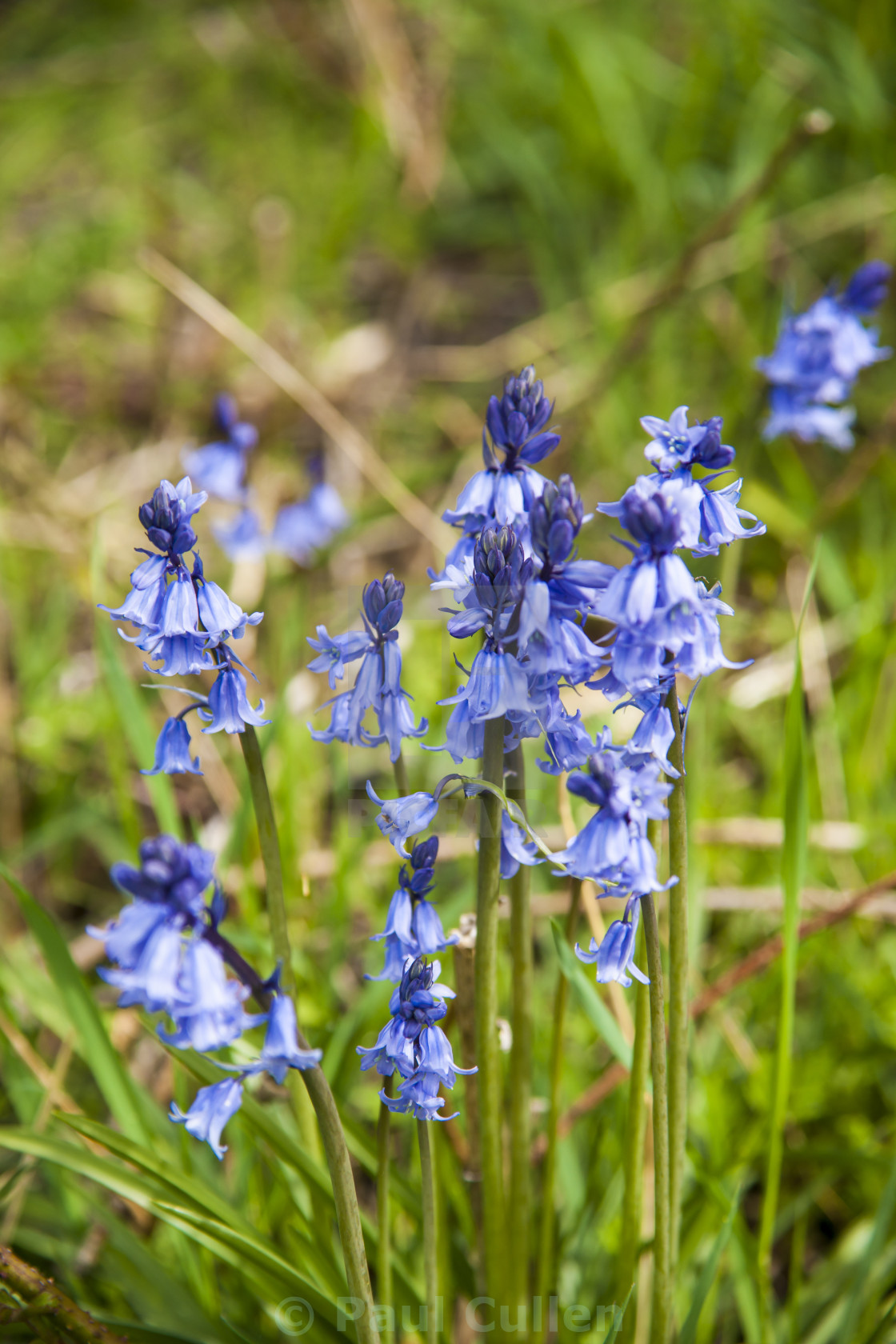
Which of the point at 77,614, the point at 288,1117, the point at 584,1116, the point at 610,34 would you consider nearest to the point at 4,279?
the point at 77,614

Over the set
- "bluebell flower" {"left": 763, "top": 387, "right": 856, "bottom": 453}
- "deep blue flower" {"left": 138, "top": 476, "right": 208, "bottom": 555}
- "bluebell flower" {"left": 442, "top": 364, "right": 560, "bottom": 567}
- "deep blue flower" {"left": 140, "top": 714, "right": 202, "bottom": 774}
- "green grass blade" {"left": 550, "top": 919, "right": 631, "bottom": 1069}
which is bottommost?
"green grass blade" {"left": 550, "top": 919, "right": 631, "bottom": 1069}

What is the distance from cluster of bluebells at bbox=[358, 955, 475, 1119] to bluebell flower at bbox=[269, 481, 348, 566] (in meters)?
3.15

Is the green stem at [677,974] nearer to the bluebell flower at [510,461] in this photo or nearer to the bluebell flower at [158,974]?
the bluebell flower at [510,461]

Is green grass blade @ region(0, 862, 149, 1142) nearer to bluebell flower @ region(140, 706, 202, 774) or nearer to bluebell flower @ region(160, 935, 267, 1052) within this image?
bluebell flower @ region(140, 706, 202, 774)

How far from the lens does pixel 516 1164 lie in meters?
2.16

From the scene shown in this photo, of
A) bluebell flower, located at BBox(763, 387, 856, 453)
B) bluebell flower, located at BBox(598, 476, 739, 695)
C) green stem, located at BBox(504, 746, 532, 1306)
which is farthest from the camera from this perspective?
bluebell flower, located at BBox(763, 387, 856, 453)

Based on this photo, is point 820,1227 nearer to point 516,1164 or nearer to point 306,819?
point 516,1164

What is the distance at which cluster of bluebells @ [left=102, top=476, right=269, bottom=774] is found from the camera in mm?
1631

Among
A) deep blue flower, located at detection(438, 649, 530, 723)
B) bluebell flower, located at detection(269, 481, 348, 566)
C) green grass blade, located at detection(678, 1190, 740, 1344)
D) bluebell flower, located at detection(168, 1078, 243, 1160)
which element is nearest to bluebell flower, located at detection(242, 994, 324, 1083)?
bluebell flower, located at detection(168, 1078, 243, 1160)

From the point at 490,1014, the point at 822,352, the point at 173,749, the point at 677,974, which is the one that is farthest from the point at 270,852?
the point at 822,352

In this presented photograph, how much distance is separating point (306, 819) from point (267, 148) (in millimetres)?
6053

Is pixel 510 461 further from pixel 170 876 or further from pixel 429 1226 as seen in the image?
pixel 429 1226

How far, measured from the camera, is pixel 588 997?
7.13 feet

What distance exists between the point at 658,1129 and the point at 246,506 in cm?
318
